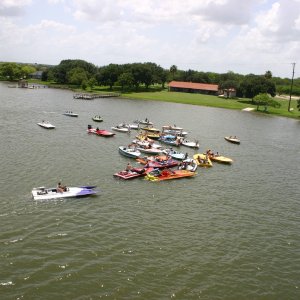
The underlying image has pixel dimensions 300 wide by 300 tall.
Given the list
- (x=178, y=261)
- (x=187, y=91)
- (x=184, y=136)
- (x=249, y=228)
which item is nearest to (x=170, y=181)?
(x=249, y=228)

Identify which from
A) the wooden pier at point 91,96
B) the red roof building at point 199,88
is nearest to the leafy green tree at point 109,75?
the wooden pier at point 91,96

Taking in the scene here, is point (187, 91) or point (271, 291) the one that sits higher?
point (187, 91)

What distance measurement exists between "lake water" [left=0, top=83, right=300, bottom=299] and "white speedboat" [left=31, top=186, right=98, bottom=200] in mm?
936

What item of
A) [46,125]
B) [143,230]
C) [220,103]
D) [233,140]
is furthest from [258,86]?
[143,230]

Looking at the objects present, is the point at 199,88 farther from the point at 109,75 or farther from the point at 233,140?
the point at 233,140

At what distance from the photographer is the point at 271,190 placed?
2028 inches

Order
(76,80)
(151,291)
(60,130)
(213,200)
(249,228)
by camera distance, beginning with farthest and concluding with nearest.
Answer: (76,80)
(60,130)
(213,200)
(249,228)
(151,291)

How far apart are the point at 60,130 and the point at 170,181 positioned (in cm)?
3746

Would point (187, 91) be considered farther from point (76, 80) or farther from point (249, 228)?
point (249, 228)

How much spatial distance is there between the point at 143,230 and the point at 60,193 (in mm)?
11393

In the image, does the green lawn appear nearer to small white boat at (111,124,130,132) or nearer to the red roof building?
the red roof building

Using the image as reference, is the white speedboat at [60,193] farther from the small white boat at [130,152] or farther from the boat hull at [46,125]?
the boat hull at [46,125]

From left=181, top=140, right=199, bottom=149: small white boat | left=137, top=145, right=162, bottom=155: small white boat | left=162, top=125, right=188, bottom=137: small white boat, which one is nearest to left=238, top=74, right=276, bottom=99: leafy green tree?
left=162, top=125, right=188, bottom=137: small white boat

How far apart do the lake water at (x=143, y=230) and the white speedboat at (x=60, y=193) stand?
936 millimetres
